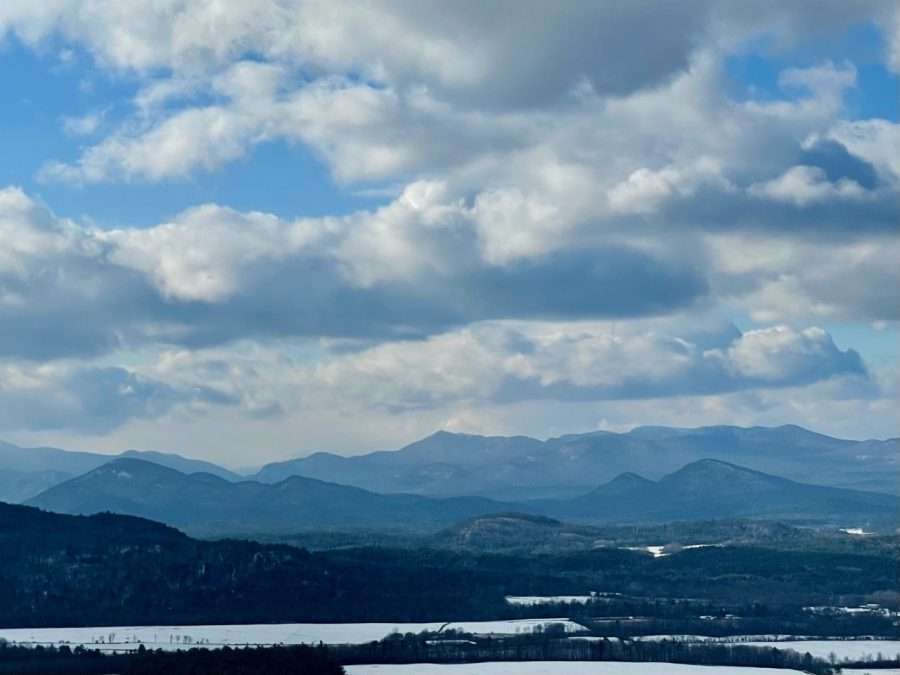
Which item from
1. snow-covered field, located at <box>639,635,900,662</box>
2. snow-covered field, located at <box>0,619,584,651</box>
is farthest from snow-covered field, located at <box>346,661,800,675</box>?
snow-covered field, located at <box>0,619,584,651</box>

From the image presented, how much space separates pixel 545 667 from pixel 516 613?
170 feet

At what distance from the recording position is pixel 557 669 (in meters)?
132

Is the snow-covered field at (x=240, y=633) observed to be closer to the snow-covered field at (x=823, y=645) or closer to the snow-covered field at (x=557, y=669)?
the snow-covered field at (x=823, y=645)

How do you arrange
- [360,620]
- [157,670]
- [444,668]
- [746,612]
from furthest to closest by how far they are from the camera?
[746,612] < [360,620] < [444,668] < [157,670]

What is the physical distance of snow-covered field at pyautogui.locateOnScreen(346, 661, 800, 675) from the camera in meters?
129

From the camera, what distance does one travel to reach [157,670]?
392ft

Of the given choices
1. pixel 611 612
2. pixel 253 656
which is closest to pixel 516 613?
pixel 611 612

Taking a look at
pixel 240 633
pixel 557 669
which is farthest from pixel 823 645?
pixel 240 633

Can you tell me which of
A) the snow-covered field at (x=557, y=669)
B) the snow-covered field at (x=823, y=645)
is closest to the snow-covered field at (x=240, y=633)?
A: the snow-covered field at (x=823, y=645)

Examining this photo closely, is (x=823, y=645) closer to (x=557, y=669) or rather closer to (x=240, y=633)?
(x=557, y=669)

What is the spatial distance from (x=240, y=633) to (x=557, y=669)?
4073 centimetres

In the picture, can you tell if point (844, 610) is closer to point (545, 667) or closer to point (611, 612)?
point (611, 612)

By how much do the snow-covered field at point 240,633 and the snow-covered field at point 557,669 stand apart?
19.7 m

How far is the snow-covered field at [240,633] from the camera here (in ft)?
497
